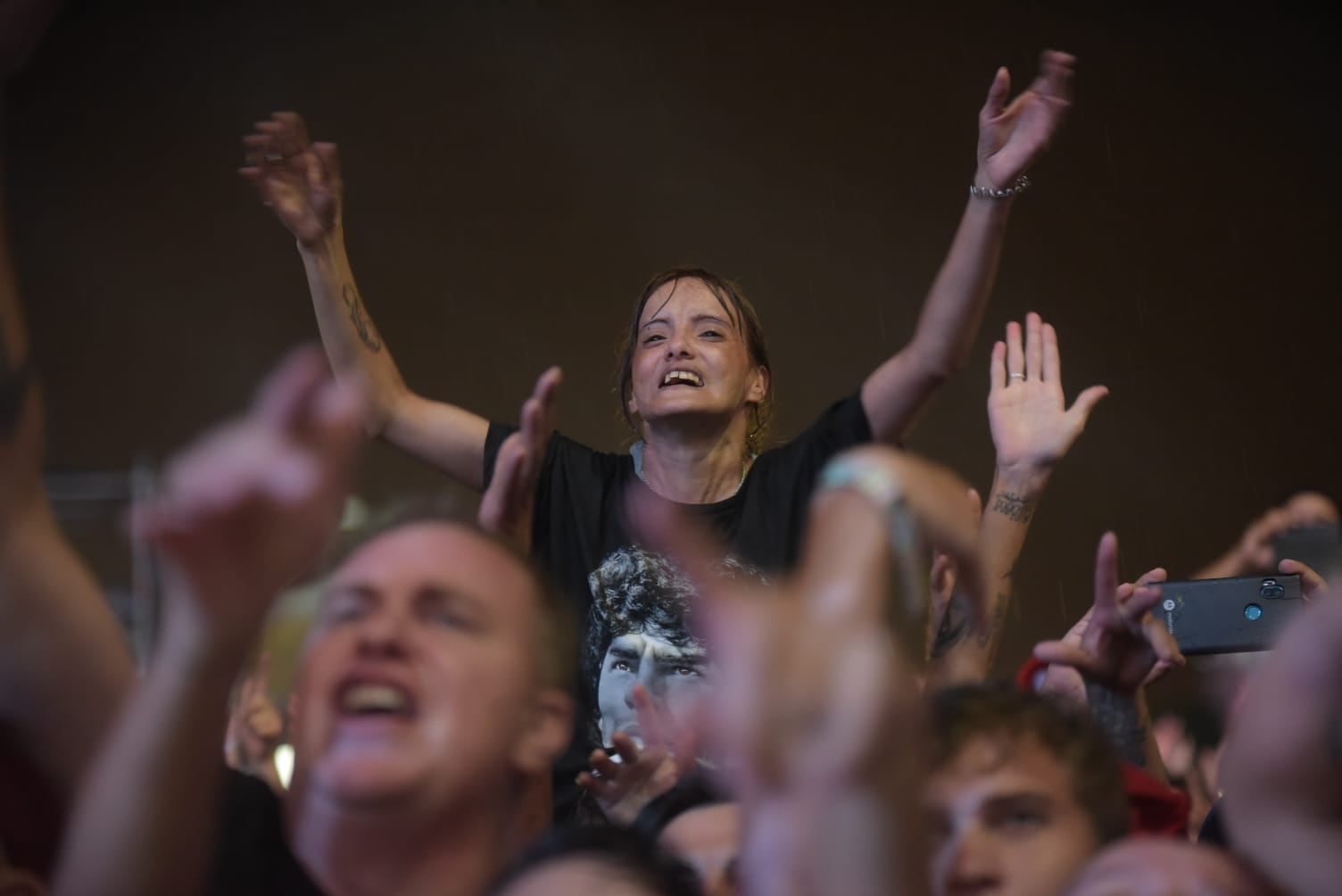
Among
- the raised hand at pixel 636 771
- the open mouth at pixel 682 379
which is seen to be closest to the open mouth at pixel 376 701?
the raised hand at pixel 636 771

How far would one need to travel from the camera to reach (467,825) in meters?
0.96

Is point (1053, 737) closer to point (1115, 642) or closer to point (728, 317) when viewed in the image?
point (1115, 642)

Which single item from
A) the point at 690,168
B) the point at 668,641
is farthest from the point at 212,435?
the point at 690,168

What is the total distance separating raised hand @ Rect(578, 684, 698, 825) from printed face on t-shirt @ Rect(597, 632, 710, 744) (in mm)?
168

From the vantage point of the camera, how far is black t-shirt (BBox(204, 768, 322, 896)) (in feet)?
3.13

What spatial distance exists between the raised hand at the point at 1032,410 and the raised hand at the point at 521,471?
0.74 meters

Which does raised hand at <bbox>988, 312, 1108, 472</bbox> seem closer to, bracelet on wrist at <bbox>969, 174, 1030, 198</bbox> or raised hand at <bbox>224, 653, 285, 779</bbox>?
bracelet on wrist at <bbox>969, 174, 1030, 198</bbox>

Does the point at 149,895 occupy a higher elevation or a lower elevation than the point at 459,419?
lower

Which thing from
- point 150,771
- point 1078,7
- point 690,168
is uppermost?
point 1078,7

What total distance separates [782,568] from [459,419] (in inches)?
17.0

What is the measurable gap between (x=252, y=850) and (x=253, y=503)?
405 mm

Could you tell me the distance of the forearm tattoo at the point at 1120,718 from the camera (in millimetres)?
1325

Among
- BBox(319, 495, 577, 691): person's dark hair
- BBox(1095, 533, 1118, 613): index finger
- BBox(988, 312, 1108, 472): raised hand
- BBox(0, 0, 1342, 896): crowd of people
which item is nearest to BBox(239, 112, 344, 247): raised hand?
BBox(0, 0, 1342, 896): crowd of people

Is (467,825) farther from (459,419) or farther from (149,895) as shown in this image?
(459,419)
